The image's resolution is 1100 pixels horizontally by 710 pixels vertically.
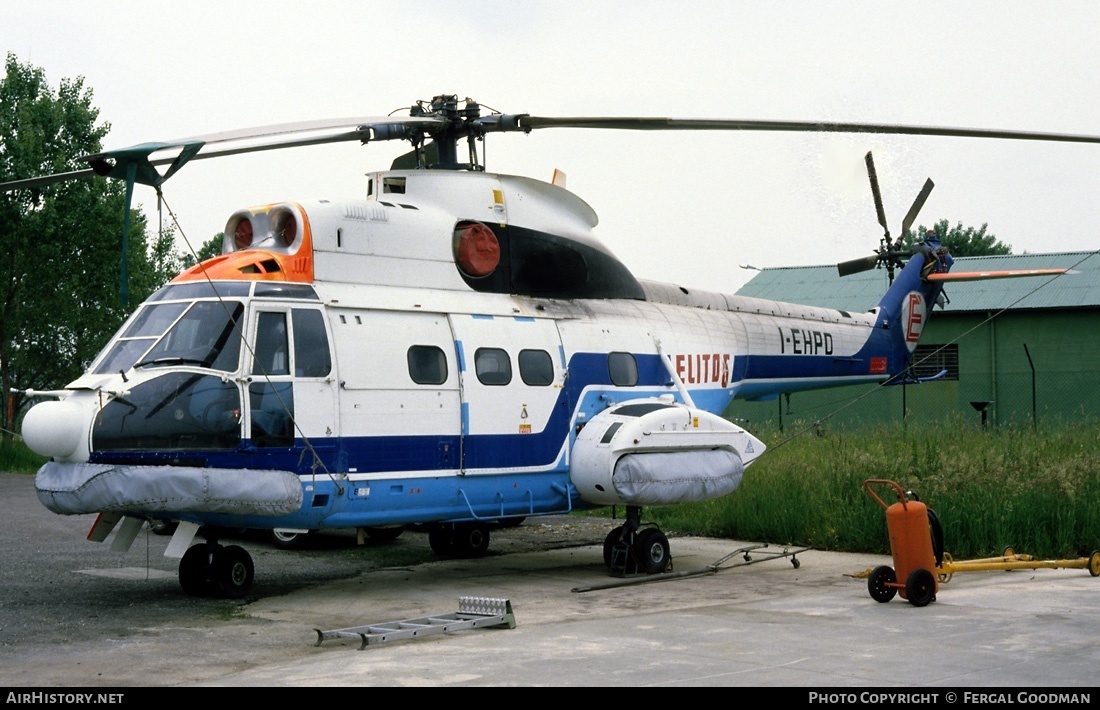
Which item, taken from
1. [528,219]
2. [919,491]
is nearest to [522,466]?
[528,219]

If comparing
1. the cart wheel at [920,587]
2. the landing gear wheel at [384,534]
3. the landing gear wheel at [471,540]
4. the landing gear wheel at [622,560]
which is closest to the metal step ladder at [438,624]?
the landing gear wheel at [622,560]

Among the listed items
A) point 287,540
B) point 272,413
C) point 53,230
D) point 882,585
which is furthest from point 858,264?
point 53,230

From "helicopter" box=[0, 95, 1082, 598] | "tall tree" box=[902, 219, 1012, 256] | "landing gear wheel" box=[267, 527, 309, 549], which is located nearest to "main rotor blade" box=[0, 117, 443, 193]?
"helicopter" box=[0, 95, 1082, 598]

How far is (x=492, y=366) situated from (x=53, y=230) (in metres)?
23.4

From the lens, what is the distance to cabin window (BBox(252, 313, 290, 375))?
10188 mm

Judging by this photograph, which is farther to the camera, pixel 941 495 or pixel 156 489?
pixel 941 495

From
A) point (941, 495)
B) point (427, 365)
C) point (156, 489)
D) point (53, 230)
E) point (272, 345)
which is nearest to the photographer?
point (156, 489)

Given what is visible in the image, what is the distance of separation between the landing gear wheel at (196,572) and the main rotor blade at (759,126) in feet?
16.8

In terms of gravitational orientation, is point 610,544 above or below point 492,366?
below

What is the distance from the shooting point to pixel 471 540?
46.8ft

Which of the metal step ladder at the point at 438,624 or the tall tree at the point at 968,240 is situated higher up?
the tall tree at the point at 968,240

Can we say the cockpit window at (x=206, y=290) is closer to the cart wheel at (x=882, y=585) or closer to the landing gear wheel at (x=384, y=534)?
the cart wheel at (x=882, y=585)

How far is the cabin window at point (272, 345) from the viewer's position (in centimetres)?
1019

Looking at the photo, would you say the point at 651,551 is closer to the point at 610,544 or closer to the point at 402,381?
the point at 610,544
